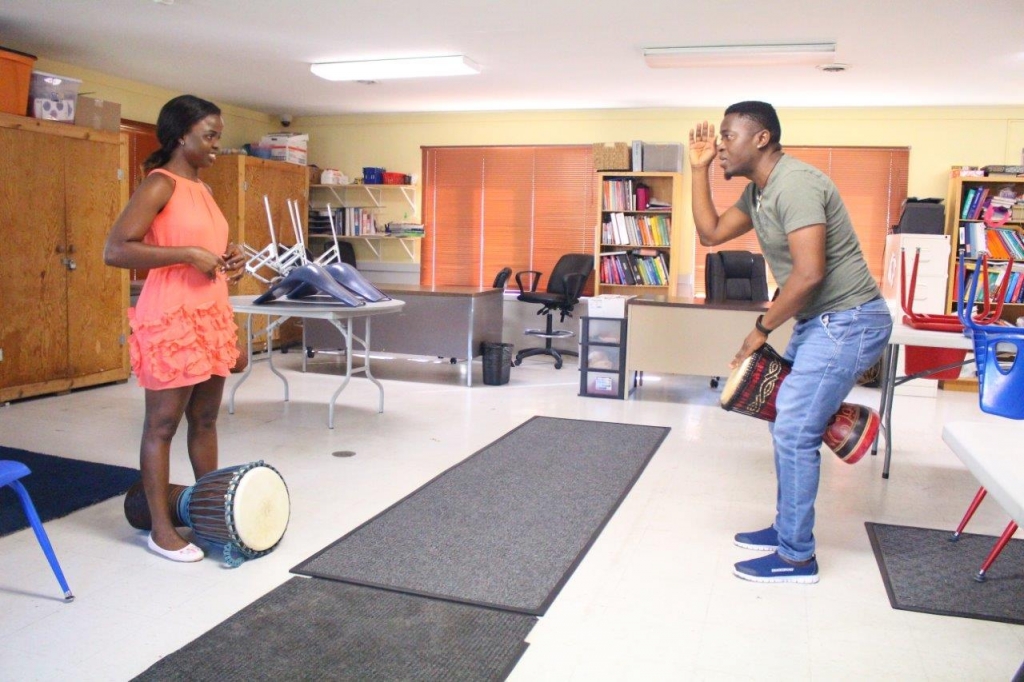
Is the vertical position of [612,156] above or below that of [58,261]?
above

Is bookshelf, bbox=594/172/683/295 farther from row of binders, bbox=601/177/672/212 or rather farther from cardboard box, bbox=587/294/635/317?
cardboard box, bbox=587/294/635/317

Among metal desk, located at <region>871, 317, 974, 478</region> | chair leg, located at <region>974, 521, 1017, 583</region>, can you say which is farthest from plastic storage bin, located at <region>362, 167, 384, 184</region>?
chair leg, located at <region>974, 521, 1017, 583</region>

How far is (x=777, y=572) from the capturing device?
2662mm

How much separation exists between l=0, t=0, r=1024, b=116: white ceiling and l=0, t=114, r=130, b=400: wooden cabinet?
28.9 inches

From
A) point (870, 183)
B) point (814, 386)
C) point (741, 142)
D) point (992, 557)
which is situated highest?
point (870, 183)

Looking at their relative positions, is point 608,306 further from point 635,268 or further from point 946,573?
point 946,573

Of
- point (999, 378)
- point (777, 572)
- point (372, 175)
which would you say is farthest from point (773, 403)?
point (372, 175)

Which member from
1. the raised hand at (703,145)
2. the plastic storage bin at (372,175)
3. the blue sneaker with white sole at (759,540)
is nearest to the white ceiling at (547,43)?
the plastic storage bin at (372,175)

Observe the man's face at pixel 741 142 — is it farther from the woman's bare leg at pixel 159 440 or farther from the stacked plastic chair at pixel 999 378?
the woman's bare leg at pixel 159 440

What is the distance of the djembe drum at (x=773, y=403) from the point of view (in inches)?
104

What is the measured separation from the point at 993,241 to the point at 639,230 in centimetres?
282

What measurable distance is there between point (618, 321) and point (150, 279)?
12.4ft

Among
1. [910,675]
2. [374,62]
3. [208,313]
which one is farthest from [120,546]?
[374,62]

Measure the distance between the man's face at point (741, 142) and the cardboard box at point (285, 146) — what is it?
19.9 ft
